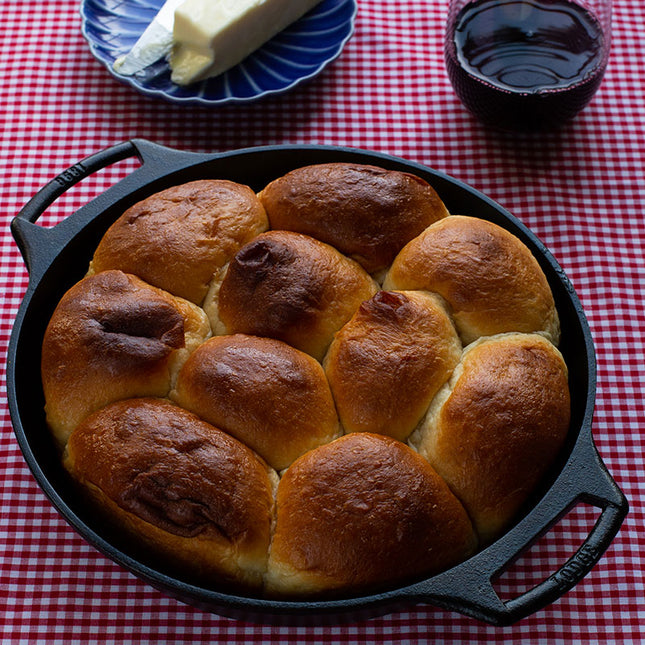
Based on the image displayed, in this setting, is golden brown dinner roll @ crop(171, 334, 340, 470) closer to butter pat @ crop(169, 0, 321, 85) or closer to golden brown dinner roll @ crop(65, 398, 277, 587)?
golden brown dinner roll @ crop(65, 398, 277, 587)

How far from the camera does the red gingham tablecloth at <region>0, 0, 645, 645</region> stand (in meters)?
1.80

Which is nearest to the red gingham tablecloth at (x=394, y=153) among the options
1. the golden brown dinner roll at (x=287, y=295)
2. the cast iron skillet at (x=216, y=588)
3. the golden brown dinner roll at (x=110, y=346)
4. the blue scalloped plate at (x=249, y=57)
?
the blue scalloped plate at (x=249, y=57)

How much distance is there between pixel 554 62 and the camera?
7.58ft

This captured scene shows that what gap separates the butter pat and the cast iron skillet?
20.9 inches

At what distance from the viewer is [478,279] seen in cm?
170

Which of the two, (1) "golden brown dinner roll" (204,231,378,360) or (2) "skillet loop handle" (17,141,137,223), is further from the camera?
(2) "skillet loop handle" (17,141,137,223)

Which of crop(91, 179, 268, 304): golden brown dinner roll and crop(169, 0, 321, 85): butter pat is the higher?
crop(169, 0, 321, 85): butter pat

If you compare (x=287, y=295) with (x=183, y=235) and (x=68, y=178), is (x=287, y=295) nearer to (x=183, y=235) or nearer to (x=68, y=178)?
(x=183, y=235)

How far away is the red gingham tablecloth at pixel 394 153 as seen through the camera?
5.90 ft

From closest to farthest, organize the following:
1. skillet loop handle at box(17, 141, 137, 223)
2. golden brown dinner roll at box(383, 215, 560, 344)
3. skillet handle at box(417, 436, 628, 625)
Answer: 1. skillet handle at box(417, 436, 628, 625)
2. golden brown dinner roll at box(383, 215, 560, 344)
3. skillet loop handle at box(17, 141, 137, 223)

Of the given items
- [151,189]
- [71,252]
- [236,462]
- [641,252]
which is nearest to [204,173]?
[151,189]

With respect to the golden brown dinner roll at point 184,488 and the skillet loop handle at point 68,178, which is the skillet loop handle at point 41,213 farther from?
the golden brown dinner roll at point 184,488

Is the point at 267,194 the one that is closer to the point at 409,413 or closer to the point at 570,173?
the point at 409,413

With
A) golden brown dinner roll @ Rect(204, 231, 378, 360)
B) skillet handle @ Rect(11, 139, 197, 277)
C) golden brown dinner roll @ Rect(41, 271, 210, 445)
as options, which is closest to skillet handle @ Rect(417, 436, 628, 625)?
golden brown dinner roll @ Rect(204, 231, 378, 360)
